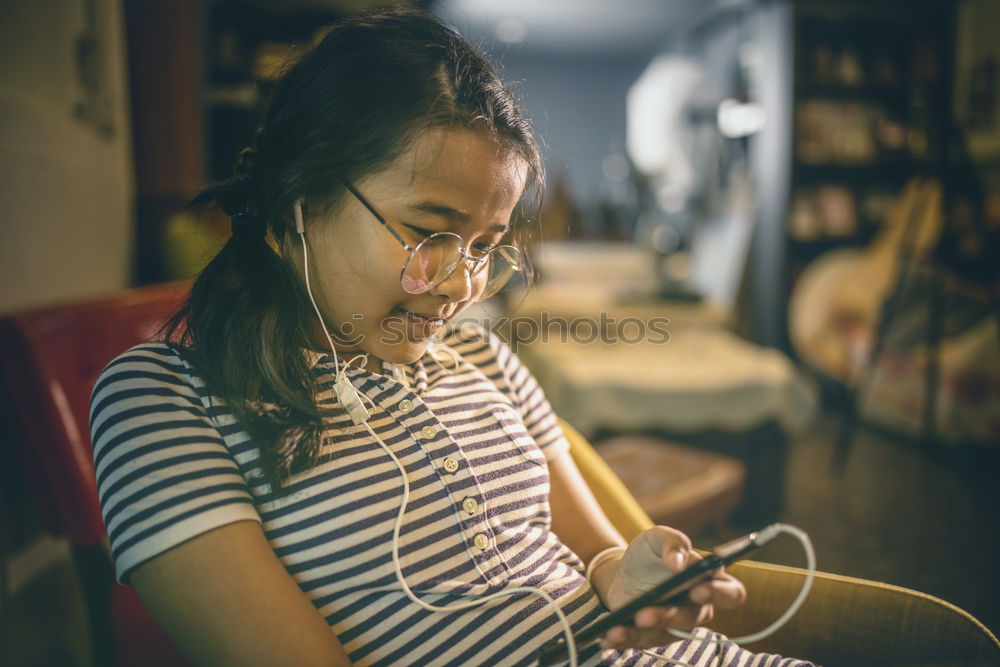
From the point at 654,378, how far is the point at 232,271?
1.54 meters

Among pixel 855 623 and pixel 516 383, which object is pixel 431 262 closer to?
pixel 516 383

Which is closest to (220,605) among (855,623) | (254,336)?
(254,336)

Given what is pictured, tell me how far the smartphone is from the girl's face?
34 cm

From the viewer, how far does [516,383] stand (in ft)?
2.98

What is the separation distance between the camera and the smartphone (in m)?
0.55

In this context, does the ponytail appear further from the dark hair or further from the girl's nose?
the girl's nose

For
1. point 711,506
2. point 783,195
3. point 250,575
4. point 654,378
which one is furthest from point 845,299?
point 250,575

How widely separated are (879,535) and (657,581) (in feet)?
6.61

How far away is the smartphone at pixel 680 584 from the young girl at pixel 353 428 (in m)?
0.01

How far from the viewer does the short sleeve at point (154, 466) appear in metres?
0.56

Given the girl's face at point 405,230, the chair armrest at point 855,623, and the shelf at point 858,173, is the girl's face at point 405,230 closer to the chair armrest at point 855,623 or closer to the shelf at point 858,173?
the chair armrest at point 855,623

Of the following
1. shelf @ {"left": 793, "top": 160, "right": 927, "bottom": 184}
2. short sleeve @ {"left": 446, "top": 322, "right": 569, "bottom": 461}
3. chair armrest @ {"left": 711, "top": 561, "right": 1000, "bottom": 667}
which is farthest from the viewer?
shelf @ {"left": 793, "top": 160, "right": 927, "bottom": 184}

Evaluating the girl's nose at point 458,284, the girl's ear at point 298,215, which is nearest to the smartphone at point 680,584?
the girl's nose at point 458,284

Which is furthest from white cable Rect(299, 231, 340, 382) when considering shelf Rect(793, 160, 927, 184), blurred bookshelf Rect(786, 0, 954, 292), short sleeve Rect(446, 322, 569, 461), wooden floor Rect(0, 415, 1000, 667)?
shelf Rect(793, 160, 927, 184)
